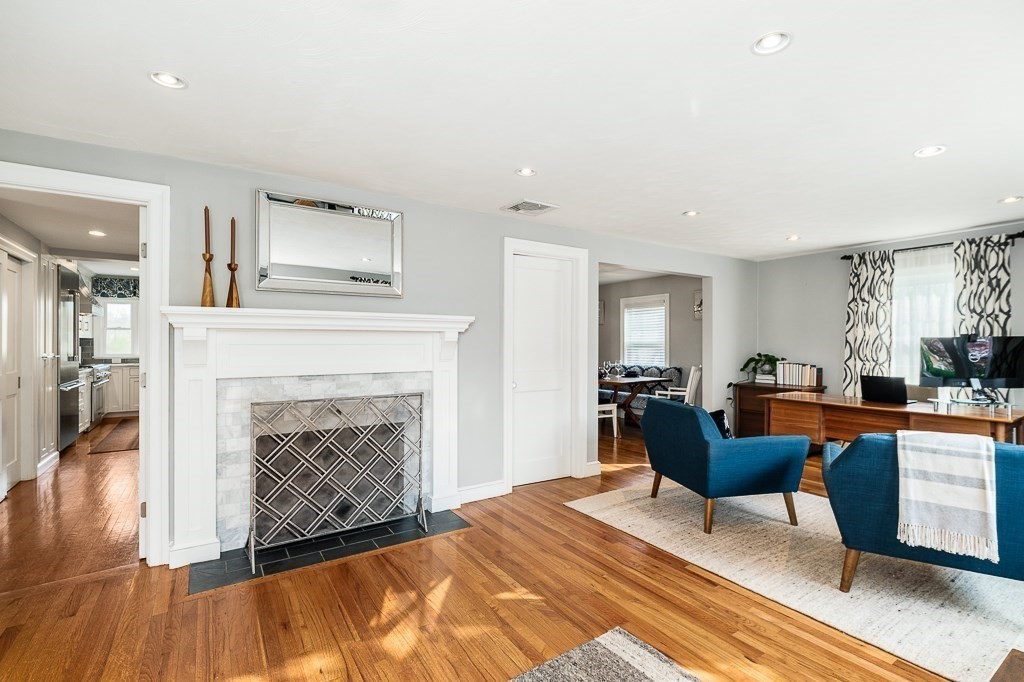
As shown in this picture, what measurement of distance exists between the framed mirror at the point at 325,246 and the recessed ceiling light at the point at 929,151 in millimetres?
3206

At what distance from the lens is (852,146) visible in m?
2.69

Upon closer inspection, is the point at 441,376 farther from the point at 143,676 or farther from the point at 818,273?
the point at 818,273

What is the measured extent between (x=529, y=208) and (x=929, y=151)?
2.47 m

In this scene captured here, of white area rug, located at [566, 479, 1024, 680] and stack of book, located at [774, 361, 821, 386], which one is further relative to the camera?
stack of book, located at [774, 361, 821, 386]

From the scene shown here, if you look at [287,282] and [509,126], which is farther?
[287,282]

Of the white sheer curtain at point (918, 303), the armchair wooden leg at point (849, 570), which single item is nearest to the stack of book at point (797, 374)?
the white sheer curtain at point (918, 303)

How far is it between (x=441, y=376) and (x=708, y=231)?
2.92 metres

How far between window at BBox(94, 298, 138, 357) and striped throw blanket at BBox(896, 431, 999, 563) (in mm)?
10366

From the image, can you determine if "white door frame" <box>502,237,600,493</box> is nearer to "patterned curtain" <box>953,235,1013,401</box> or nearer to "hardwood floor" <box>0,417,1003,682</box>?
"hardwood floor" <box>0,417,1003,682</box>

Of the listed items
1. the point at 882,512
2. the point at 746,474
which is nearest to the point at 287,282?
the point at 746,474

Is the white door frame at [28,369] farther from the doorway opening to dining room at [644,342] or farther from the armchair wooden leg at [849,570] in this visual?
the armchair wooden leg at [849,570]

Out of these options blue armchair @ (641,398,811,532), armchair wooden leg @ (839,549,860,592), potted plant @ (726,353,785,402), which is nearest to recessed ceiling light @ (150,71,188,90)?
blue armchair @ (641,398,811,532)

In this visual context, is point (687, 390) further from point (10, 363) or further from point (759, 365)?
point (10, 363)

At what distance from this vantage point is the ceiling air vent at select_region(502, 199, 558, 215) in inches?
149
